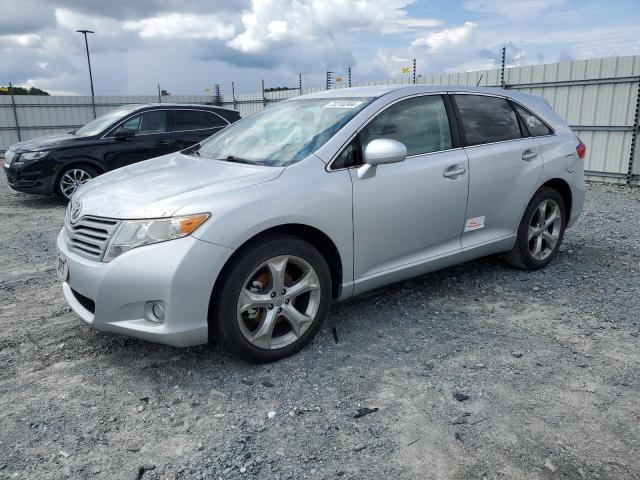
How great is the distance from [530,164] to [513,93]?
0.77 m

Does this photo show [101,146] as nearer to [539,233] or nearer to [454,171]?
[454,171]

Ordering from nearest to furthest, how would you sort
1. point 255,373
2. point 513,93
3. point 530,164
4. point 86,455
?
1. point 86,455
2. point 255,373
3. point 530,164
4. point 513,93

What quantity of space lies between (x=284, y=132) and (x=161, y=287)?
1.54m

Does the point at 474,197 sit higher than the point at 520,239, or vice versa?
the point at 474,197

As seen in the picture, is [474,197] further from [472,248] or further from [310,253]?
[310,253]

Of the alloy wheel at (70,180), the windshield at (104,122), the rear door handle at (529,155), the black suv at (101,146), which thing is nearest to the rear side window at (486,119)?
the rear door handle at (529,155)

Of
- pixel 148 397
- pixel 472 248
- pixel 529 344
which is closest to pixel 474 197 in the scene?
pixel 472 248

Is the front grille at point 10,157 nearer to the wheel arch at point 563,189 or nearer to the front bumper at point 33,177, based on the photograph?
the front bumper at point 33,177

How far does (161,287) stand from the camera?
2.71 meters

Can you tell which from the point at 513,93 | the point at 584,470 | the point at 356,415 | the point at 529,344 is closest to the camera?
the point at 584,470

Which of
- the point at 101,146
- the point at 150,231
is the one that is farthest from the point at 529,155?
the point at 101,146

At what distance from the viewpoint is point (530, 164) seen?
4.43 meters

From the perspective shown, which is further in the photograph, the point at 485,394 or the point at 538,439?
the point at 485,394

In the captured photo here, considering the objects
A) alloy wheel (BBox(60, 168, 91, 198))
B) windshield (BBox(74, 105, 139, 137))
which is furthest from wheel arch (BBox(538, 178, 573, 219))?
alloy wheel (BBox(60, 168, 91, 198))
